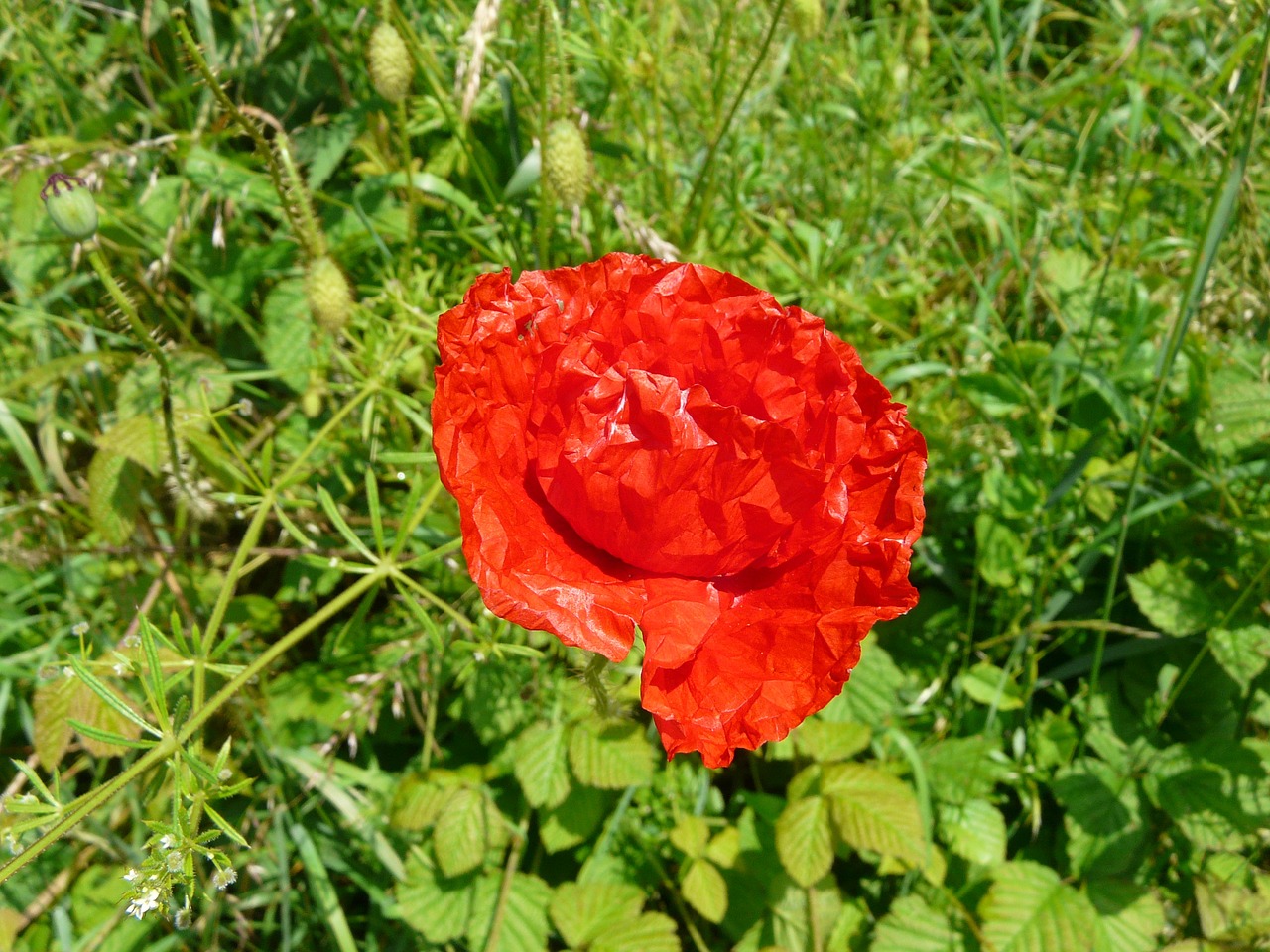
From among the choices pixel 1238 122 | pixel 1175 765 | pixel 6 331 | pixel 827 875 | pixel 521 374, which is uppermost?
pixel 1238 122

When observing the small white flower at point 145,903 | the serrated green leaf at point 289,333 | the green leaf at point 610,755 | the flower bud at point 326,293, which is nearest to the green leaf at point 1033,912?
the green leaf at point 610,755

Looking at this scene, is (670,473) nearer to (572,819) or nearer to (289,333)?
(572,819)

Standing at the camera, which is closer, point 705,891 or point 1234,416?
point 705,891

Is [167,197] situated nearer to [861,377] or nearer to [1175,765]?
[861,377]

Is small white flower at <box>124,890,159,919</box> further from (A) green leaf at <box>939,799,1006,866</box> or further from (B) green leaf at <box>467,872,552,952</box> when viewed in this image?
(A) green leaf at <box>939,799,1006,866</box>

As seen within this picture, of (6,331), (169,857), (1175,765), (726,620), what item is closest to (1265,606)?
(1175,765)

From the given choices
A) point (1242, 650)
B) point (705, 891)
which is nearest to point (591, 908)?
point (705, 891)

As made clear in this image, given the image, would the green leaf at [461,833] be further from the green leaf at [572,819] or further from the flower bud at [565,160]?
the flower bud at [565,160]
